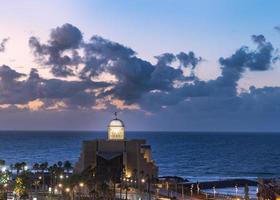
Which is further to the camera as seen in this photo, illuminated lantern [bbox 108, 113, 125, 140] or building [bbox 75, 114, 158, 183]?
illuminated lantern [bbox 108, 113, 125, 140]

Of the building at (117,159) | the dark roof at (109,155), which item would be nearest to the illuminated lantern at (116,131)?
the building at (117,159)

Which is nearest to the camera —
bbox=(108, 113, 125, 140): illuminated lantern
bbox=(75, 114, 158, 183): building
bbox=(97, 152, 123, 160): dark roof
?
bbox=(75, 114, 158, 183): building

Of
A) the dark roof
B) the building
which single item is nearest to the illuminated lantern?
the building

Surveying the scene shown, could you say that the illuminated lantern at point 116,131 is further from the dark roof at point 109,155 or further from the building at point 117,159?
the dark roof at point 109,155

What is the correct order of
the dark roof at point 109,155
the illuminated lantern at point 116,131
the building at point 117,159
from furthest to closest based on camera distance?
the illuminated lantern at point 116,131 → the dark roof at point 109,155 → the building at point 117,159

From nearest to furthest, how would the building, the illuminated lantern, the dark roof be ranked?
the building, the dark roof, the illuminated lantern

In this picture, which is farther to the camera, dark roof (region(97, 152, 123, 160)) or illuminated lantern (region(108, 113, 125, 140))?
illuminated lantern (region(108, 113, 125, 140))

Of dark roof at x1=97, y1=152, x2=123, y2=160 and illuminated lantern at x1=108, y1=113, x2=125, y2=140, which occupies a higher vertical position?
illuminated lantern at x1=108, y1=113, x2=125, y2=140

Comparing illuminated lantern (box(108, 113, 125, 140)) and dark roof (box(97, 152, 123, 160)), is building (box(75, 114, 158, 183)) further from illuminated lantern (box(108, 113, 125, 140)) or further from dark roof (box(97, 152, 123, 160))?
illuminated lantern (box(108, 113, 125, 140))

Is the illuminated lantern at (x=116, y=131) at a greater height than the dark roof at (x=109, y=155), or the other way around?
the illuminated lantern at (x=116, y=131)

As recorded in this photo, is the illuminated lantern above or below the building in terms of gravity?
above

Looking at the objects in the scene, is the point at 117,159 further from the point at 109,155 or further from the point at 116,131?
the point at 116,131

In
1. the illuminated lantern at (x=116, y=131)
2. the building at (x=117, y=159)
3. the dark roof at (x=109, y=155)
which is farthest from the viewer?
the illuminated lantern at (x=116, y=131)

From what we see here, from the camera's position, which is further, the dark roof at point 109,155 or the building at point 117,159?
the dark roof at point 109,155
